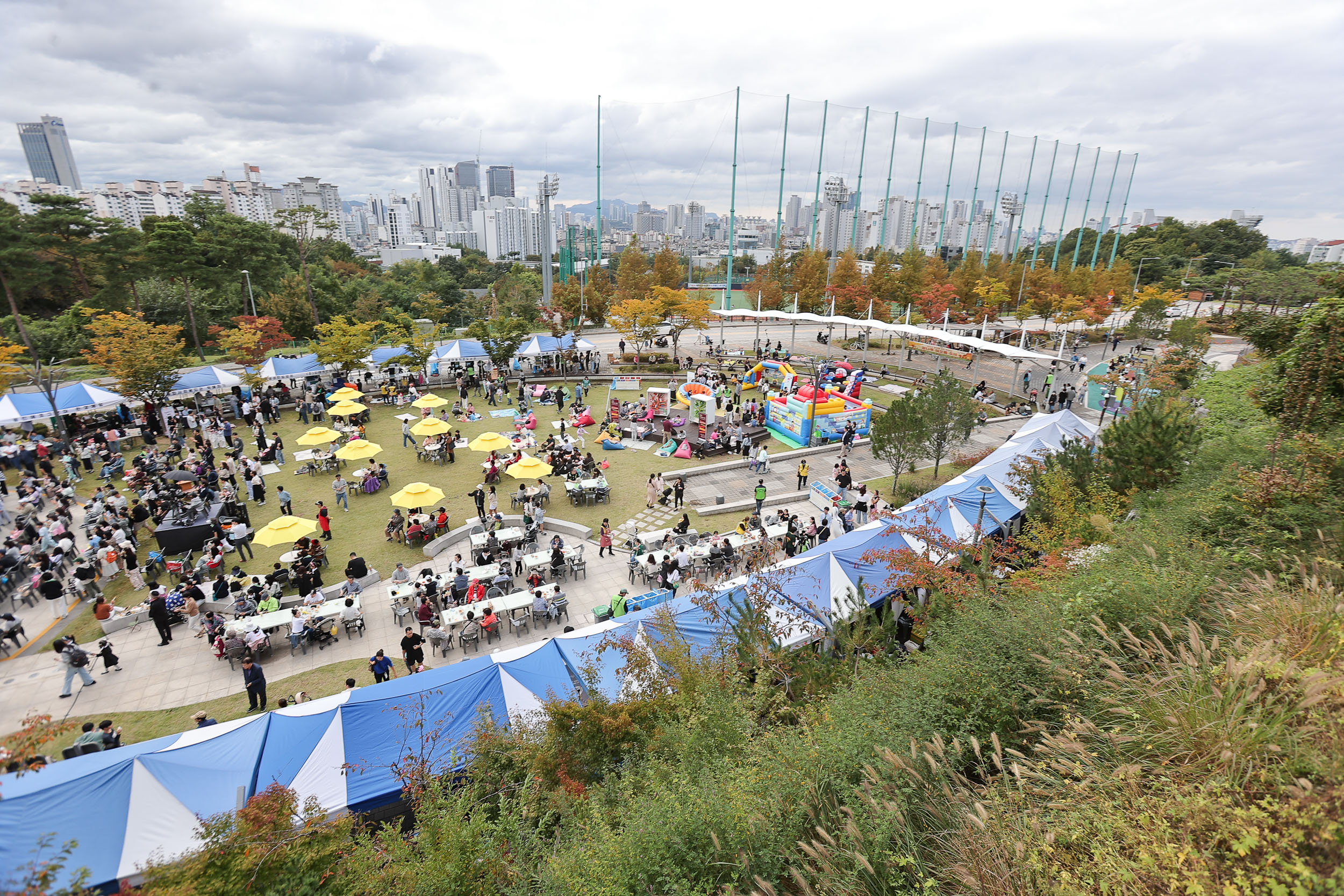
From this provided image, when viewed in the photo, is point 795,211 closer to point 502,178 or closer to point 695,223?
point 695,223


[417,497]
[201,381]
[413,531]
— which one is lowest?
[413,531]

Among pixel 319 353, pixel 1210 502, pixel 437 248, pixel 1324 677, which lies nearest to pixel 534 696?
pixel 1324 677

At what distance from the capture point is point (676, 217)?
17762 cm

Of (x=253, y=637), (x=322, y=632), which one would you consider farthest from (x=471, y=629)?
(x=253, y=637)

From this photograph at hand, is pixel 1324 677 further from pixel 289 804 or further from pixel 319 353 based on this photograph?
pixel 319 353

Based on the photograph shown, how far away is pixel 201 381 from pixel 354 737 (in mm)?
23993

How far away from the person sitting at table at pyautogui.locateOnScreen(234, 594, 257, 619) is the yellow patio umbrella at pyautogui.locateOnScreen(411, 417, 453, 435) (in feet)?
25.9

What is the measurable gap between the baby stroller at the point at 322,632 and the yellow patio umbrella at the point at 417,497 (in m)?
3.48

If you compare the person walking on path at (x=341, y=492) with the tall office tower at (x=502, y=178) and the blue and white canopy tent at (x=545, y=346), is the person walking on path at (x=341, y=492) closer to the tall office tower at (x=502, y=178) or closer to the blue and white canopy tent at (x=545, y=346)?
the blue and white canopy tent at (x=545, y=346)

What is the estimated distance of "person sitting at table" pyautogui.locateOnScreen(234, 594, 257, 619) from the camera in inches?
457

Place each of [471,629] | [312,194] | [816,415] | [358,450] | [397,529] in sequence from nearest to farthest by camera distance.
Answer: [471,629], [397,529], [358,450], [816,415], [312,194]

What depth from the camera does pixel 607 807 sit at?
5.46 metres

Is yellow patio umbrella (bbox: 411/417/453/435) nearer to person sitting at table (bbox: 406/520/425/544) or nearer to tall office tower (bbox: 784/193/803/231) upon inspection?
person sitting at table (bbox: 406/520/425/544)

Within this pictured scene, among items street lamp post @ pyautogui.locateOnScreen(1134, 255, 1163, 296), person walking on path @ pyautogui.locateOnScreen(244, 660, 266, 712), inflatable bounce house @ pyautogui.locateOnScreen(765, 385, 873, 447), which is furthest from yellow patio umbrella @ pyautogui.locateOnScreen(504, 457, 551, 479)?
street lamp post @ pyautogui.locateOnScreen(1134, 255, 1163, 296)
